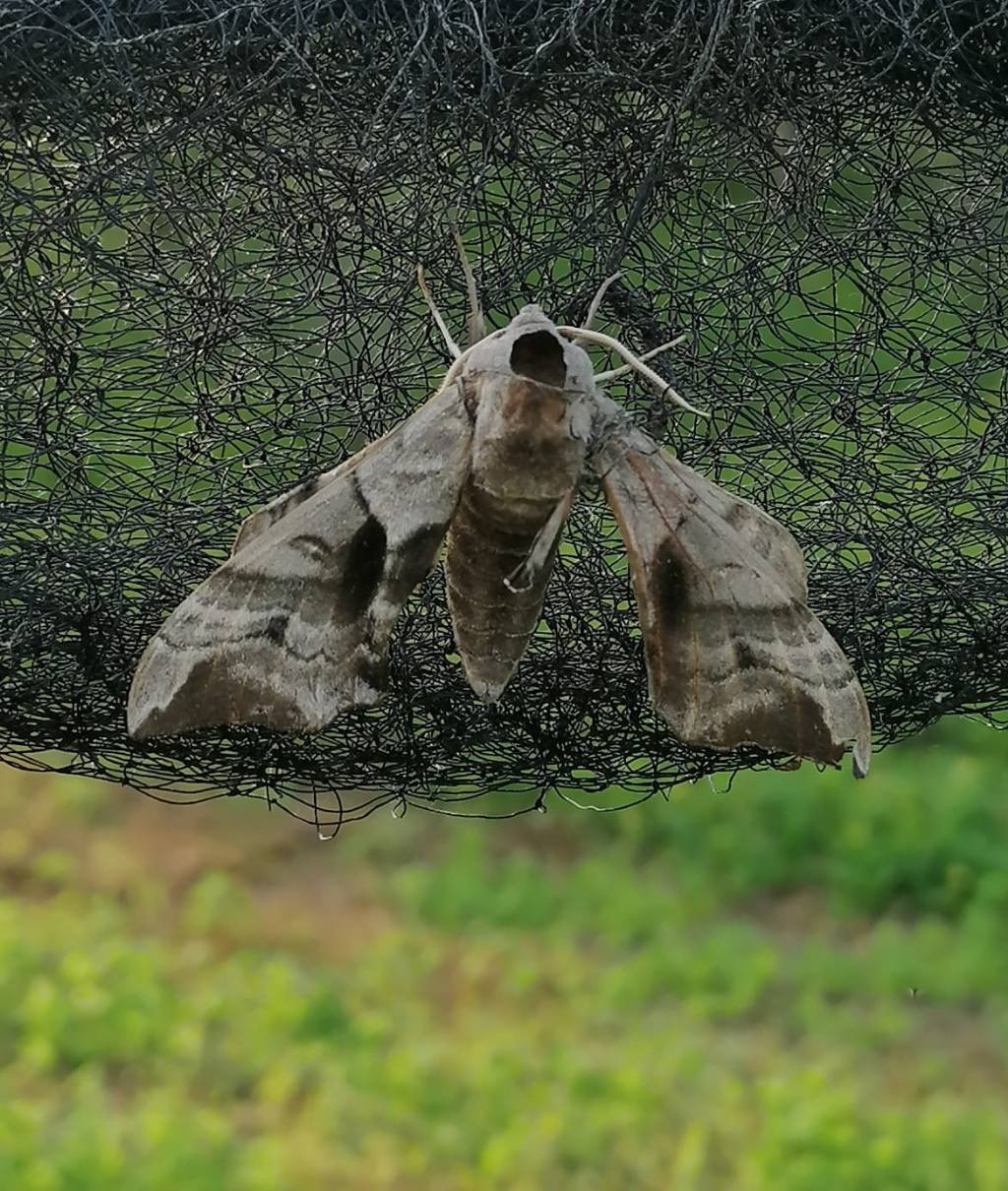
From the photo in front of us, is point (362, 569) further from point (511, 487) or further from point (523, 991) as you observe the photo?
point (523, 991)

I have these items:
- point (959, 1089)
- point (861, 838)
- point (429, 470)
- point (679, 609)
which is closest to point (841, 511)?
point (679, 609)

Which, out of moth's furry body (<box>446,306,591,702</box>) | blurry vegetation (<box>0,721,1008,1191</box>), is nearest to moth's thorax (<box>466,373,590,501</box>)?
moth's furry body (<box>446,306,591,702</box>)

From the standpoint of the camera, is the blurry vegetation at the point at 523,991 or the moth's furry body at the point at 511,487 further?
the blurry vegetation at the point at 523,991

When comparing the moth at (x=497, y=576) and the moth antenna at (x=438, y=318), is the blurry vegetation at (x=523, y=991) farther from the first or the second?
the moth antenna at (x=438, y=318)

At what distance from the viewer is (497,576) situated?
738mm

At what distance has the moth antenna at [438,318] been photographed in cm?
73

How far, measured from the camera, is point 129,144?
0.70 meters

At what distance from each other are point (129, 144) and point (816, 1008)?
1.47 meters

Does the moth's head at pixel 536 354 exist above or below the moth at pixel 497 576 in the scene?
above

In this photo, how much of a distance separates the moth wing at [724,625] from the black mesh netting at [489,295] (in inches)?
2.4

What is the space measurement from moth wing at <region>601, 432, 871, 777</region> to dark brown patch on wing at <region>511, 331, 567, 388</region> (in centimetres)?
7

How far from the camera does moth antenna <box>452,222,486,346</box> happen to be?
716 millimetres

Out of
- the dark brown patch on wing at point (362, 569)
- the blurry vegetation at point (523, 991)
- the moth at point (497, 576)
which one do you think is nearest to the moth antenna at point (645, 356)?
the moth at point (497, 576)

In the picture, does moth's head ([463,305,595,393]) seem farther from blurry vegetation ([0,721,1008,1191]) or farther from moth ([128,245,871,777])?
blurry vegetation ([0,721,1008,1191])
